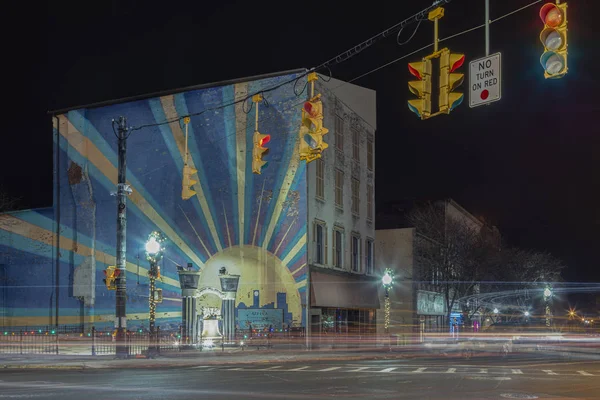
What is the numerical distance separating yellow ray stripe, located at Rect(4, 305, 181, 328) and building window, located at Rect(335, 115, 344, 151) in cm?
1317

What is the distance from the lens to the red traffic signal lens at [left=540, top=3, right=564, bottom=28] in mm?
11086

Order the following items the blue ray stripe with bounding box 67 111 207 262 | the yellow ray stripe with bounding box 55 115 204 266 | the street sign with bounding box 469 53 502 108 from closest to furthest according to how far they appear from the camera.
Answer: the street sign with bounding box 469 53 502 108
the yellow ray stripe with bounding box 55 115 204 266
the blue ray stripe with bounding box 67 111 207 262

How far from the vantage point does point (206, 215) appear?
1531 inches

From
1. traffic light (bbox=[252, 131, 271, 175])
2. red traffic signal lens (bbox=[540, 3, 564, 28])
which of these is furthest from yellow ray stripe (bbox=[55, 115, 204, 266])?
red traffic signal lens (bbox=[540, 3, 564, 28])

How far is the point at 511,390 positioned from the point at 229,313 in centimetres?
1980

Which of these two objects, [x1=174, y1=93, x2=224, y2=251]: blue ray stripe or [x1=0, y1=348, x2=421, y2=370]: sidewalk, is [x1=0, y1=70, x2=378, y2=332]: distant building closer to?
[x1=174, y1=93, x2=224, y2=251]: blue ray stripe

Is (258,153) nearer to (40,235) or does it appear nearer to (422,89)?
(422,89)

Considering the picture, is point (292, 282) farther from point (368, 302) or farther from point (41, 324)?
point (41, 324)

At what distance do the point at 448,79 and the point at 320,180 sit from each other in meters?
25.9

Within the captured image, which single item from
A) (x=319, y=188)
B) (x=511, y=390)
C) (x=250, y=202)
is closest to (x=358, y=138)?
(x=319, y=188)

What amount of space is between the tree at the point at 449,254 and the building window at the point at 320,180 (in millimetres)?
16372

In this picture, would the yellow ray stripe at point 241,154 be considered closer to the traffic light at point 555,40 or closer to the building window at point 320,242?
the building window at point 320,242

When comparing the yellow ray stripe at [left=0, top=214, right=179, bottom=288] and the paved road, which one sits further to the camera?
the yellow ray stripe at [left=0, top=214, right=179, bottom=288]

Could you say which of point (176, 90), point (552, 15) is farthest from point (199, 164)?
point (552, 15)
